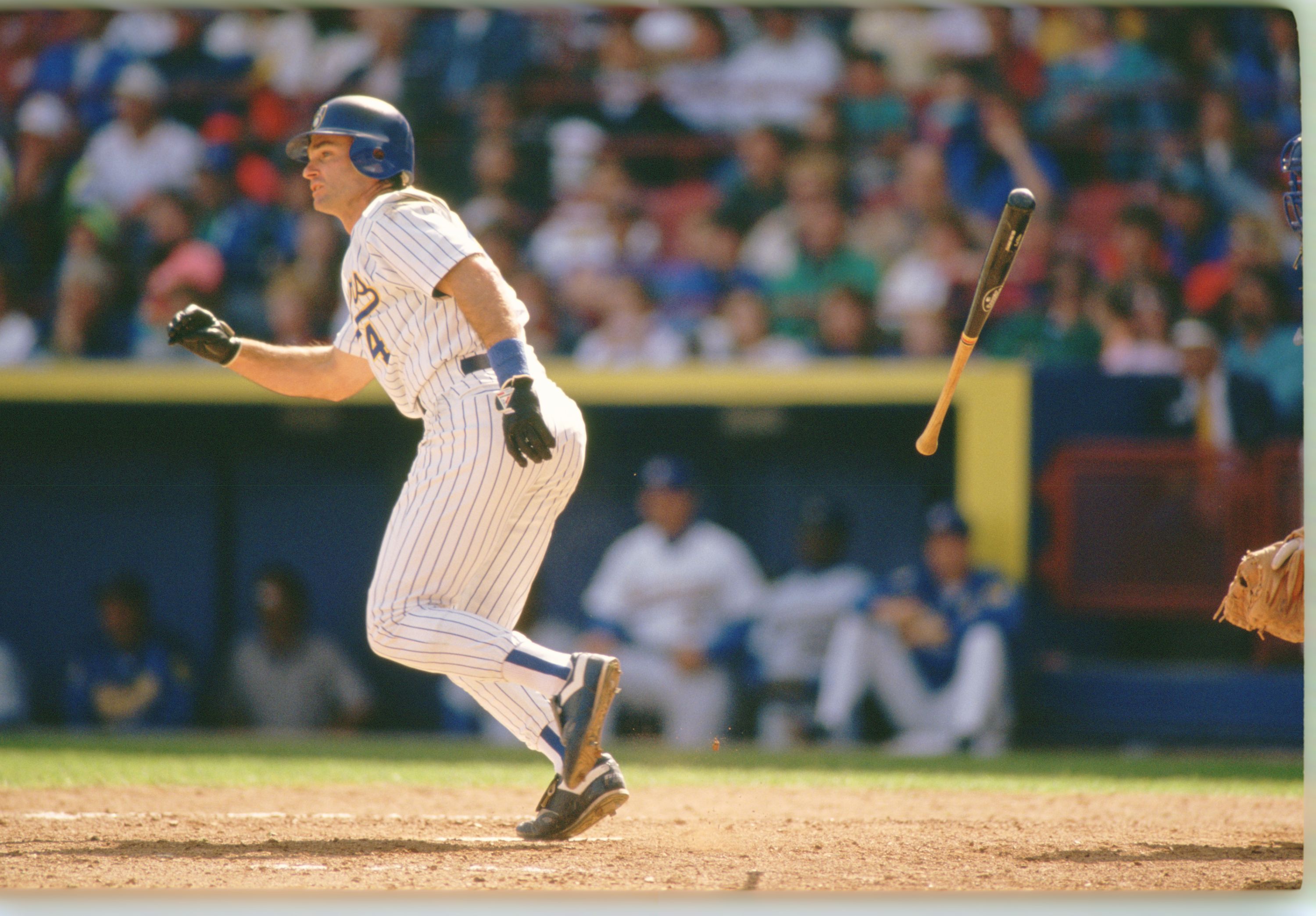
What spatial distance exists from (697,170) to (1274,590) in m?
5.47

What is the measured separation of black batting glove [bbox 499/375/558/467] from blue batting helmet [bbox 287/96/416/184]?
76cm

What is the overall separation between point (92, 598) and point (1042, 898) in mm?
5649

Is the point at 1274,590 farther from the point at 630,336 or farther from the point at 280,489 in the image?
the point at 280,489

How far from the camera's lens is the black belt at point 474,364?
3.28 meters

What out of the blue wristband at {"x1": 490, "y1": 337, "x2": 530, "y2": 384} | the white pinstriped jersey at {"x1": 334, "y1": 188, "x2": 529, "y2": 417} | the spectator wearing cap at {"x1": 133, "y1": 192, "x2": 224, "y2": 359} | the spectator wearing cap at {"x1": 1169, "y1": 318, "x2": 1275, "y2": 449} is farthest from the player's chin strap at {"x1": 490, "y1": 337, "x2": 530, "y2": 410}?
the spectator wearing cap at {"x1": 133, "y1": 192, "x2": 224, "y2": 359}

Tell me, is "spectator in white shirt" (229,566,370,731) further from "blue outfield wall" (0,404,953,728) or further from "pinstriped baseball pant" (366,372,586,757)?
"pinstriped baseball pant" (366,372,586,757)

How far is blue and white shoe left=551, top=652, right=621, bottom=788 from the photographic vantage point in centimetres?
312

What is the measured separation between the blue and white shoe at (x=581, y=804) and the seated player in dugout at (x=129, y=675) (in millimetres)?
3909

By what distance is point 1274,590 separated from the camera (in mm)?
3465

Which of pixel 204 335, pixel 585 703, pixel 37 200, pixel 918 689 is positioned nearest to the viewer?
pixel 585 703

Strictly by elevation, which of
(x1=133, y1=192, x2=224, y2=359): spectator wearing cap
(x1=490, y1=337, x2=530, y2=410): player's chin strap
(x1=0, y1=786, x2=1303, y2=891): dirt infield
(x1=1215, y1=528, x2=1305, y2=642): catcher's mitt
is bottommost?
(x1=0, y1=786, x2=1303, y2=891): dirt infield

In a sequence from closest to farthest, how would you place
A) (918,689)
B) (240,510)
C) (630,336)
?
(918,689) < (240,510) < (630,336)

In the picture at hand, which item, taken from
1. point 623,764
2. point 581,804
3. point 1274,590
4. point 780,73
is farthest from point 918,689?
point 780,73

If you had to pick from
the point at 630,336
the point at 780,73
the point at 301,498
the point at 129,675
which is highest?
the point at 780,73
